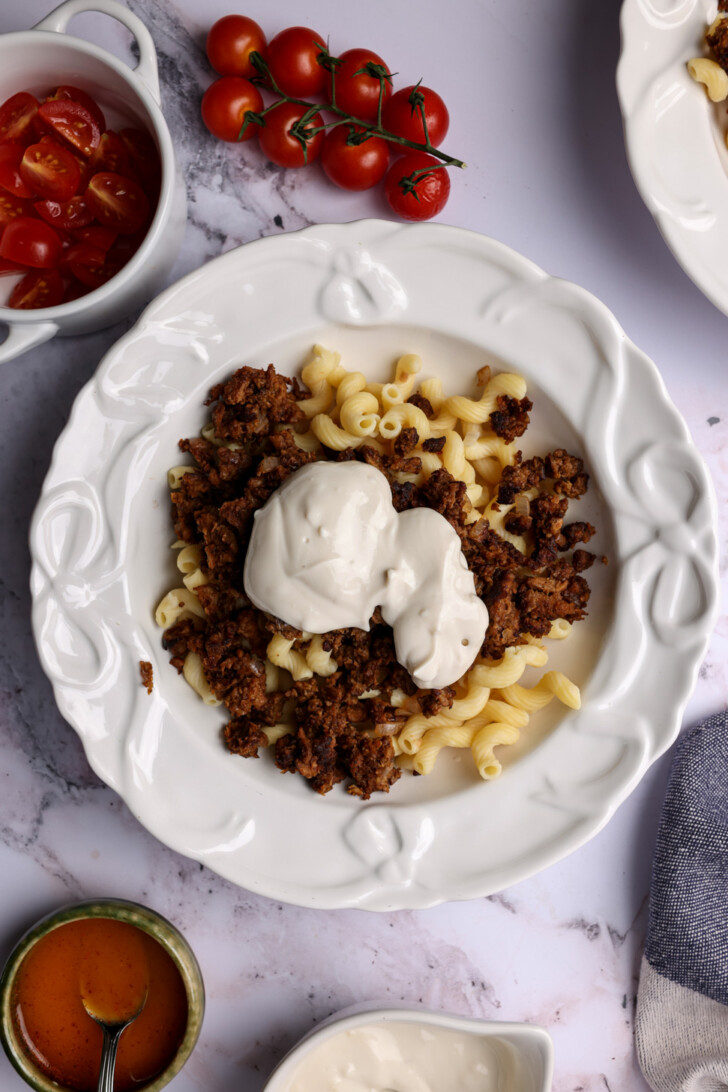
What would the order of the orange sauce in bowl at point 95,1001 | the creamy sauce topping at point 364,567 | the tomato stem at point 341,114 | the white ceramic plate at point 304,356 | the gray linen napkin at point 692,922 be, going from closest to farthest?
the creamy sauce topping at point 364,567
the white ceramic plate at point 304,356
the tomato stem at point 341,114
the orange sauce in bowl at point 95,1001
the gray linen napkin at point 692,922

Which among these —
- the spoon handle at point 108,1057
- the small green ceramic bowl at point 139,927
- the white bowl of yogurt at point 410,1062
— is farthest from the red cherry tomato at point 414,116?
the spoon handle at point 108,1057

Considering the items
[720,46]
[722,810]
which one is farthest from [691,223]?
[722,810]

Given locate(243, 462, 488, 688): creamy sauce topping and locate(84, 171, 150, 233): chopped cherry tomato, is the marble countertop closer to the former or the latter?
locate(84, 171, 150, 233): chopped cherry tomato

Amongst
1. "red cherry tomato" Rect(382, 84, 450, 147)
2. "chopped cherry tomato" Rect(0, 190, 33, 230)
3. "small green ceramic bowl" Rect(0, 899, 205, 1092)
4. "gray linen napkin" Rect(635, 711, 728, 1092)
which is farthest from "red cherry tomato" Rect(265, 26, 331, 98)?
"small green ceramic bowl" Rect(0, 899, 205, 1092)

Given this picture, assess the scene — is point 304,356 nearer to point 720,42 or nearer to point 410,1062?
point 720,42

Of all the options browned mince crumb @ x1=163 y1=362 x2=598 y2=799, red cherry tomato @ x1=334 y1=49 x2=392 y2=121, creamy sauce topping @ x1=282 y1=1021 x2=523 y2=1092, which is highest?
red cherry tomato @ x1=334 y1=49 x2=392 y2=121

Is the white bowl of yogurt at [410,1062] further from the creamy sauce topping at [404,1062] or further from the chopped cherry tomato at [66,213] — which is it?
the chopped cherry tomato at [66,213]

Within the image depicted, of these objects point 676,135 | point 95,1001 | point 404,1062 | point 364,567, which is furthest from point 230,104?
point 404,1062
